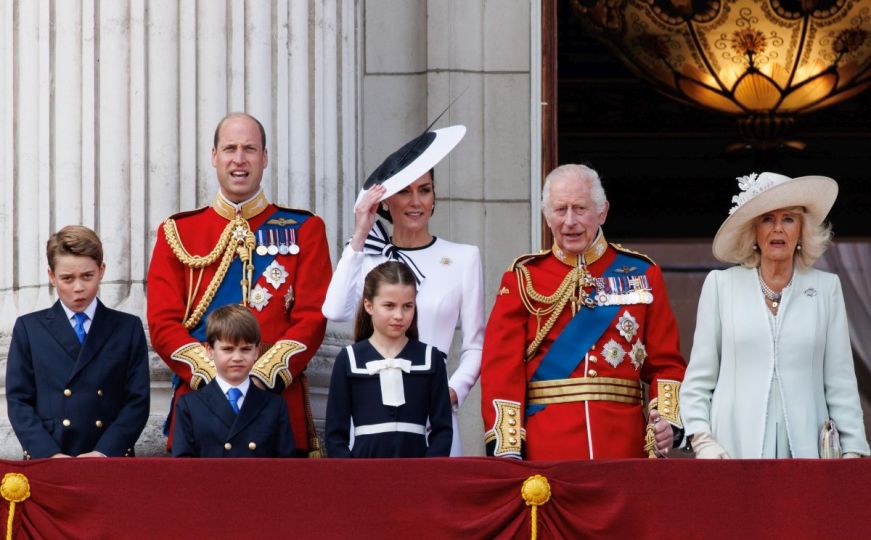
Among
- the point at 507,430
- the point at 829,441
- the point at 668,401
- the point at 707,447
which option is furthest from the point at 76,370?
the point at 829,441

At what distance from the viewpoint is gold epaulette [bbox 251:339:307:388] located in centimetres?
685

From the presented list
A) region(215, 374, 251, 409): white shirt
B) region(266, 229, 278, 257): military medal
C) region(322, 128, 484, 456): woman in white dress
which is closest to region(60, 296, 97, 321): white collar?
region(215, 374, 251, 409): white shirt

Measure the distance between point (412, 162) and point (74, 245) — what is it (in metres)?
1.22

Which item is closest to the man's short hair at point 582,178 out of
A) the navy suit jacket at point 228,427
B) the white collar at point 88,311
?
the navy suit jacket at point 228,427

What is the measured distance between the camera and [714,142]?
1469 cm

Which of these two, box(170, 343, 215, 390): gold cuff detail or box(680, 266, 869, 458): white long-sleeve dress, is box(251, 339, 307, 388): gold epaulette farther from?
box(680, 266, 869, 458): white long-sleeve dress

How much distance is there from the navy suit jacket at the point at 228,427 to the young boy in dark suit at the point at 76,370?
273 millimetres

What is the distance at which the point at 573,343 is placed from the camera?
692 centimetres

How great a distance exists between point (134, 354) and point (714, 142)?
8.40 meters

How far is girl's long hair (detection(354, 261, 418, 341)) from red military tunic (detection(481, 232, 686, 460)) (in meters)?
0.34

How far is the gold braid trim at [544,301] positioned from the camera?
6934mm

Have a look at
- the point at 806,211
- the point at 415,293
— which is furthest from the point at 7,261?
the point at 806,211

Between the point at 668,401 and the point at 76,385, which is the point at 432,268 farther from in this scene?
the point at 76,385

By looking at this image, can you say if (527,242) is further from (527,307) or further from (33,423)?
(33,423)
